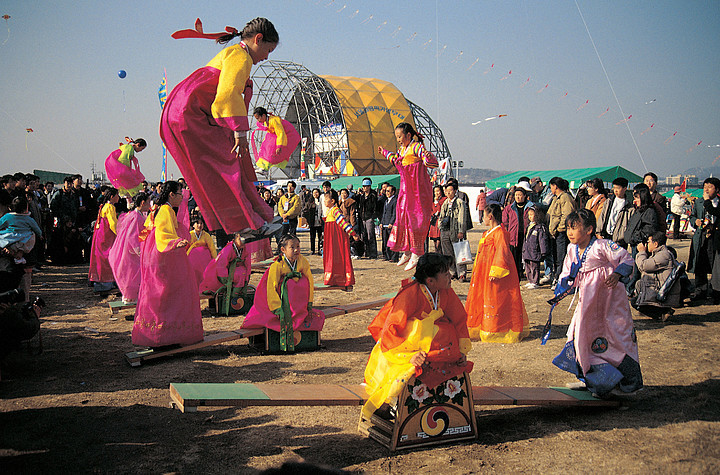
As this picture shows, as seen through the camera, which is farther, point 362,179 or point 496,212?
Result: point 362,179

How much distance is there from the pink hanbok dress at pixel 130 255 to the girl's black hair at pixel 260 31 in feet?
16.6

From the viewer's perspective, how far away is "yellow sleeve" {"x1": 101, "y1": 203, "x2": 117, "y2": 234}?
8.98 meters

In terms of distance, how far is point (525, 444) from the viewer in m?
3.55

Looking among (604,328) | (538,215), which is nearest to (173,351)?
(604,328)

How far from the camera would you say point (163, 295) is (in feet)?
17.8

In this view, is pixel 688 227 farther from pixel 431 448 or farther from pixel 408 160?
pixel 431 448

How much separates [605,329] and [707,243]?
5.00 meters

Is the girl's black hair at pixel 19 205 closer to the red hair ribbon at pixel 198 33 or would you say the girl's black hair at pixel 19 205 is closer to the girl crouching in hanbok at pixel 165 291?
the girl crouching in hanbok at pixel 165 291

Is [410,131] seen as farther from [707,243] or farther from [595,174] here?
[595,174]

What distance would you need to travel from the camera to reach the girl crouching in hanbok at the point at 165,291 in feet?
17.7

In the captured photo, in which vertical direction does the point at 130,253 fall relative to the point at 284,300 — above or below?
above

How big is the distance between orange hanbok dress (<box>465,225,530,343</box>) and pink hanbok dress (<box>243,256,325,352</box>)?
2.12 meters

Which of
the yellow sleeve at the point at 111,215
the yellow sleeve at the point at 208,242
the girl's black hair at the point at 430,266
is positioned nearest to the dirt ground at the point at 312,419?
the girl's black hair at the point at 430,266

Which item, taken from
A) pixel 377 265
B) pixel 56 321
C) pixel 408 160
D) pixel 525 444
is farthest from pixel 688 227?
pixel 56 321
